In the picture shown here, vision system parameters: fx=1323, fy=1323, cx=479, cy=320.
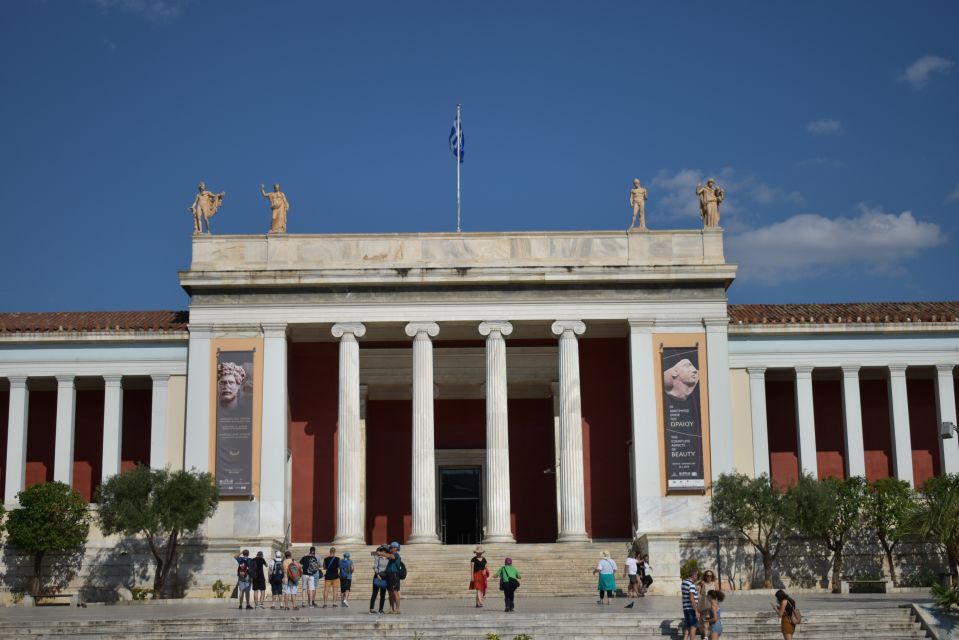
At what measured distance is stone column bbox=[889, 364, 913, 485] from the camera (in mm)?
41594

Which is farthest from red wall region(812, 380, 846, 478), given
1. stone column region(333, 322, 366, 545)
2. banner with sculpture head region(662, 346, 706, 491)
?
stone column region(333, 322, 366, 545)

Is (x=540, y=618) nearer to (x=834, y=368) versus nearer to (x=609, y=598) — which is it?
(x=609, y=598)

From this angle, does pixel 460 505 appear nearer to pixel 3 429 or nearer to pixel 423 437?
pixel 423 437

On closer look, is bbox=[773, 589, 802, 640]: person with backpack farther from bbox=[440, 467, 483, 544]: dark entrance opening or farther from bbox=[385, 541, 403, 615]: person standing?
bbox=[440, 467, 483, 544]: dark entrance opening

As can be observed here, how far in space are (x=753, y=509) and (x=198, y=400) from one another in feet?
55.1

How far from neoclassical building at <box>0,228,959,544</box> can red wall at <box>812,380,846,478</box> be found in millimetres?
71

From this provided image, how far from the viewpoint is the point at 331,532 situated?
42188 millimetres

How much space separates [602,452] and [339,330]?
373 inches

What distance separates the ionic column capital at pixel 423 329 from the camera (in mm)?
40812

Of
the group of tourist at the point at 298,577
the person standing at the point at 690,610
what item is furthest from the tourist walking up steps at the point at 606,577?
the person standing at the point at 690,610

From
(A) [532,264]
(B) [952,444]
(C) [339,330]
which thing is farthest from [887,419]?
(C) [339,330]

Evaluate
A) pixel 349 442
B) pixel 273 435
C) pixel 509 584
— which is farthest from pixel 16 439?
pixel 509 584

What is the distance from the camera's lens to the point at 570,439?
132 feet

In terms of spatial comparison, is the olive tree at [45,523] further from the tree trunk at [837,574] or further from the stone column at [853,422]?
the stone column at [853,422]
